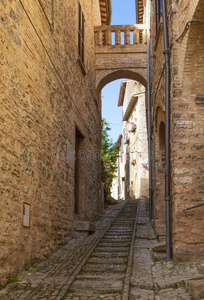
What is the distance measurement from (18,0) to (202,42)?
9.43 feet

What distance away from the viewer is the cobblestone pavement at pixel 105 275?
14.5ft

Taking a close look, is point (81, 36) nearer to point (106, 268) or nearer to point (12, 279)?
point (106, 268)

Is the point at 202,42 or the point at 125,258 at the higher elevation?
the point at 202,42

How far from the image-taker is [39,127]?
6055 mm

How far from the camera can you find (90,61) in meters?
12.2

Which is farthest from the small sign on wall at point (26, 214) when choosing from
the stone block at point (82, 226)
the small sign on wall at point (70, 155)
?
the stone block at point (82, 226)

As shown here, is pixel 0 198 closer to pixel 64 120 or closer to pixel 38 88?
pixel 38 88

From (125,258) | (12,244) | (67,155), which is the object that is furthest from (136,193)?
(12,244)

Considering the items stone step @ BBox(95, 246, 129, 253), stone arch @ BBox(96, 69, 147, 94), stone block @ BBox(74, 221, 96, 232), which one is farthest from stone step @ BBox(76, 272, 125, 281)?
stone arch @ BBox(96, 69, 147, 94)

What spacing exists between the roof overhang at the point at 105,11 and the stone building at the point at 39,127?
5935 mm

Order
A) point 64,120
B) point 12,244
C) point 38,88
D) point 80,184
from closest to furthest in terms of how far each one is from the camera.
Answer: point 12,244, point 38,88, point 64,120, point 80,184

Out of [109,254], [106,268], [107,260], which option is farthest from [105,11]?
[106,268]

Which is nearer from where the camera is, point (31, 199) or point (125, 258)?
point (31, 199)

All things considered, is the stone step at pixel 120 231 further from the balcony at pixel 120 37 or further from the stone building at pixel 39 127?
the balcony at pixel 120 37
